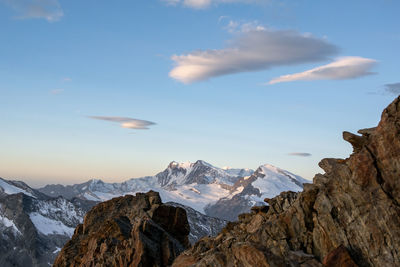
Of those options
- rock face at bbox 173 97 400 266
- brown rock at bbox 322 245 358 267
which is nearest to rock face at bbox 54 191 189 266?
rock face at bbox 173 97 400 266

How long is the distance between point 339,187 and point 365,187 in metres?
2.66

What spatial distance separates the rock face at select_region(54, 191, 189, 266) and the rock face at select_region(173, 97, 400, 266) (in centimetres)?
2152

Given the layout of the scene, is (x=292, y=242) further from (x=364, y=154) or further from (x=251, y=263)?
(x=364, y=154)

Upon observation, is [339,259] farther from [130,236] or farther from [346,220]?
[130,236]

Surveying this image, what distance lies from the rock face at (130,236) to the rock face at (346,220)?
21.5m

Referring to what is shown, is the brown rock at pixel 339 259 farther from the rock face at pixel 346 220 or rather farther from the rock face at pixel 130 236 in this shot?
the rock face at pixel 130 236

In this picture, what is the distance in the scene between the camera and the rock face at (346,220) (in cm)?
4088

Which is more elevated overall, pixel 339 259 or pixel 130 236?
pixel 339 259

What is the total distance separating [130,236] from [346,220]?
45.0 metres

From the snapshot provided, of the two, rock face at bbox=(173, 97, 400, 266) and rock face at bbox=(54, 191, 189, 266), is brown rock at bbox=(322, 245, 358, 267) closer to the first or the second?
rock face at bbox=(173, 97, 400, 266)

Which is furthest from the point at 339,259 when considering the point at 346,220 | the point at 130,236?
the point at 130,236

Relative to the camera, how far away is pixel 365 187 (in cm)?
4394

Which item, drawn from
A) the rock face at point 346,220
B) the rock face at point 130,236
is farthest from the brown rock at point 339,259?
the rock face at point 130,236

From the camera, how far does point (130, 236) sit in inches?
3110
